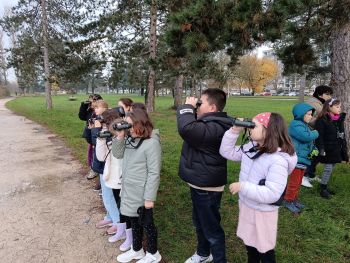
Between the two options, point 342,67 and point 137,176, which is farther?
point 342,67

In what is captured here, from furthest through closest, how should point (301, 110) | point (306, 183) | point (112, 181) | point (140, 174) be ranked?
point (306, 183)
point (301, 110)
point (112, 181)
point (140, 174)

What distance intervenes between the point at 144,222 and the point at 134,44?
14.5 m

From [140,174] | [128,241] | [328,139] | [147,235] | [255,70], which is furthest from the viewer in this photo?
[255,70]

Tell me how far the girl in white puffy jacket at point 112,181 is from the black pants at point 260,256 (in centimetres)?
133

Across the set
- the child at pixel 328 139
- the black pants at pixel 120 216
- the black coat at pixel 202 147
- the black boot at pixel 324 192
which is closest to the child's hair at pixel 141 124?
the black coat at pixel 202 147

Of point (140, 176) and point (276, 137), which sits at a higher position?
point (276, 137)

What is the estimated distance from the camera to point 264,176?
8.16 ft

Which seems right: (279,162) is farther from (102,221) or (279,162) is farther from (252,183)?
(102,221)

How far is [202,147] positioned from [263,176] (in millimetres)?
588

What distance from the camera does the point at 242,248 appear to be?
134 inches

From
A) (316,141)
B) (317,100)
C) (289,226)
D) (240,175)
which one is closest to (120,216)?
(240,175)

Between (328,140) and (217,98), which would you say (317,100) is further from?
(217,98)

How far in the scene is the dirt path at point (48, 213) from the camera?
338 centimetres

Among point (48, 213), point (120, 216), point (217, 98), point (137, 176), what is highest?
point (217, 98)
